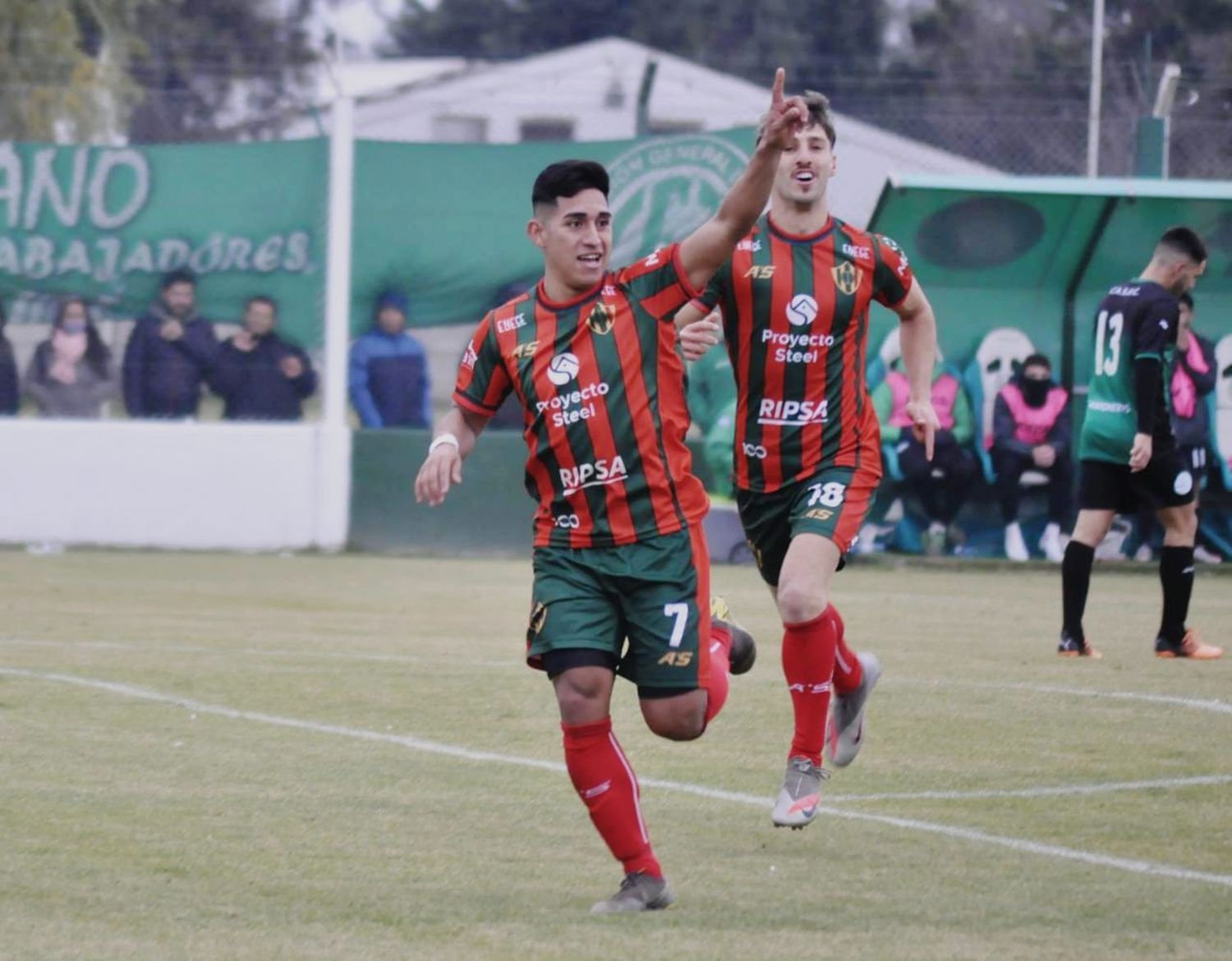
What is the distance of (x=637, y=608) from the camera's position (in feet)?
18.0

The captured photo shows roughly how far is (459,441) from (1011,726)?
325cm

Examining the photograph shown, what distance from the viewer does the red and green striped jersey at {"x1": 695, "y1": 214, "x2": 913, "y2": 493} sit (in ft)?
22.7

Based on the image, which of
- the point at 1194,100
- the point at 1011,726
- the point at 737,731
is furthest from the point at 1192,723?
the point at 1194,100

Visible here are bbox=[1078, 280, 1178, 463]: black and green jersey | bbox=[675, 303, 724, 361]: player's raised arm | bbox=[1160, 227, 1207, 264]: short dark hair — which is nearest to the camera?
bbox=[675, 303, 724, 361]: player's raised arm

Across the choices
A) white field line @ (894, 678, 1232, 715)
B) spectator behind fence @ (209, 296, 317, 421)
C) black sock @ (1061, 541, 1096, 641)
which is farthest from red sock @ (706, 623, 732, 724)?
spectator behind fence @ (209, 296, 317, 421)

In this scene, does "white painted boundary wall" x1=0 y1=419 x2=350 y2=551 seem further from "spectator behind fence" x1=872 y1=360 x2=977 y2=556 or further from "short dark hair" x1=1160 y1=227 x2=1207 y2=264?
"short dark hair" x1=1160 y1=227 x2=1207 y2=264

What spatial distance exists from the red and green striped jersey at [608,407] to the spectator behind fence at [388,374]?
10.7 metres

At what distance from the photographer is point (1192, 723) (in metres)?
8.22

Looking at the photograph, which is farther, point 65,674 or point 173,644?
point 173,644

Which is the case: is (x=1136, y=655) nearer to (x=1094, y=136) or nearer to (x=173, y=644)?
(x=173, y=644)

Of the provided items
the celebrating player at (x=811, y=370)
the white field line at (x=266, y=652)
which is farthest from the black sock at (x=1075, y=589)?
the celebrating player at (x=811, y=370)

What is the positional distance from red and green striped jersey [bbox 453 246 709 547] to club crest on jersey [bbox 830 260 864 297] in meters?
1.39

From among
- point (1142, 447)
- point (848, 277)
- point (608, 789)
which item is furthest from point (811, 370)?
point (1142, 447)

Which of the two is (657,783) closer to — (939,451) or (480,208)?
(939,451)
